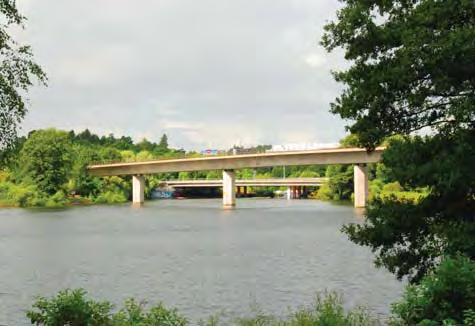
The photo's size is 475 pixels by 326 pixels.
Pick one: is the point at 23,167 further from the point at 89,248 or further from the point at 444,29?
the point at 444,29

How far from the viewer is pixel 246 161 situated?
12231cm

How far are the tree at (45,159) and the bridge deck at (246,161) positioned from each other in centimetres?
1242

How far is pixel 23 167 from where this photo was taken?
5527 inches

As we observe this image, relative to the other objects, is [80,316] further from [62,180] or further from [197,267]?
[62,180]

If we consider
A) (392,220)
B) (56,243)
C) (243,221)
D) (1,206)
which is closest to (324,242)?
(56,243)

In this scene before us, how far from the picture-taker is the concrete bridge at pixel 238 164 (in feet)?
357

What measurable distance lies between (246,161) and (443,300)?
109256 millimetres

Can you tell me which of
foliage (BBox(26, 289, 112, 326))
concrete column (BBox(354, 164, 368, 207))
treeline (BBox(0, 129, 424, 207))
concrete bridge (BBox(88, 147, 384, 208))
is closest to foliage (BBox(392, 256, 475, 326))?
foliage (BBox(26, 289, 112, 326))

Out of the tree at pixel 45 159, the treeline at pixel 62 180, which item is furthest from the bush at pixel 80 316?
the tree at pixel 45 159

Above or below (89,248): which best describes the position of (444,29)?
above

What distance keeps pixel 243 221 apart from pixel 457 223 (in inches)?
2708

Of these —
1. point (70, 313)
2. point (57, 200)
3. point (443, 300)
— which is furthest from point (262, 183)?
point (443, 300)

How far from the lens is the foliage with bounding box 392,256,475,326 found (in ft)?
42.9

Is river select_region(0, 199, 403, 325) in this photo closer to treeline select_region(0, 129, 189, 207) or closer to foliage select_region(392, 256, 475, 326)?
foliage select_region(392, 256, 475, 326)
